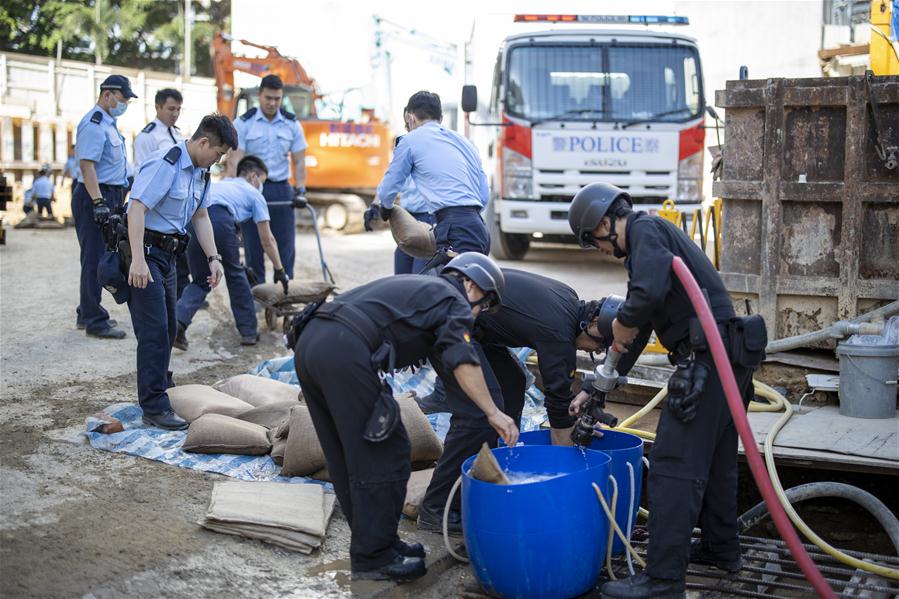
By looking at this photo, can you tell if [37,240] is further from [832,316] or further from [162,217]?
[832,316]

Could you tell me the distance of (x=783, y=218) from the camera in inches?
255

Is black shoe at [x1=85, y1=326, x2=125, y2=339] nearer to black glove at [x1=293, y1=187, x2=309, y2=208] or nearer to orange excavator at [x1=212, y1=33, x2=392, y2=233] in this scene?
black glove at [x1=293, y1=187, x2=309, y2=208]

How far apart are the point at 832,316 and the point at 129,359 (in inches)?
191

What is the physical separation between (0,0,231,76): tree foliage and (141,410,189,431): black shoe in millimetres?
36647

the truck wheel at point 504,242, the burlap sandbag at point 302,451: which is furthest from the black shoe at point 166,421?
the truck wheel at point 504,242

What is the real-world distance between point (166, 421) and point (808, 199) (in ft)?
13.4

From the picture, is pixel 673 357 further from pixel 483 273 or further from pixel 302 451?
pixel 302 451

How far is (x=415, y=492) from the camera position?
5.06 metres

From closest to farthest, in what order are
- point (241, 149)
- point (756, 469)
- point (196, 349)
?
point (756, 469), point (196, 349), point (241, 149)

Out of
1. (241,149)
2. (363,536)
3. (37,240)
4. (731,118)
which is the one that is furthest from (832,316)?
(37,240)

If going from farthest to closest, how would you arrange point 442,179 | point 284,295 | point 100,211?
point 284,295 < point 100,211 < point 442,179

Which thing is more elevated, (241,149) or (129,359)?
(241,149)

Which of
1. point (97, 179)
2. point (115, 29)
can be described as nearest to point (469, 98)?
point (97, 179)

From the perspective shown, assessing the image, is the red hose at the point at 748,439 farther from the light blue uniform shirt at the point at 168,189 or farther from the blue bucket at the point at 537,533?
the light blue uniform shirt at the point at 168,189
